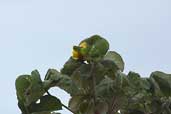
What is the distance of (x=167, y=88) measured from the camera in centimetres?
633

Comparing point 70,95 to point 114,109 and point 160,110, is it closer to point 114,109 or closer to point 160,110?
point 114,109

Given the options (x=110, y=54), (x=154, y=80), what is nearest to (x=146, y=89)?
(x=154, y=80)

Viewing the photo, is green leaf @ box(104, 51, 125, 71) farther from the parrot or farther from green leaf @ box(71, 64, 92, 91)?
green leaf @ box(71, 64, 92, 91)

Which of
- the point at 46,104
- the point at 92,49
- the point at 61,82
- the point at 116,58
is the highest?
the point at 92,49

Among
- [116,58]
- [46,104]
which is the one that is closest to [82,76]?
[116,58]

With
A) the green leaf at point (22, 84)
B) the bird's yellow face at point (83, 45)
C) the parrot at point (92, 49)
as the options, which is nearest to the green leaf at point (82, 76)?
the parrot at point (92, 49)

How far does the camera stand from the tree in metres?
5.69

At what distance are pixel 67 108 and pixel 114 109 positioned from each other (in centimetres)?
61

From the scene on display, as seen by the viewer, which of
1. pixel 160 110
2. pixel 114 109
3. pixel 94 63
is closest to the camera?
pixel 94 63

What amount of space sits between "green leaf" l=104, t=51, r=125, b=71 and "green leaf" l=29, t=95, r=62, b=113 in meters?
0.91

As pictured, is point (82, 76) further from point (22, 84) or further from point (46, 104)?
point (22, 84)

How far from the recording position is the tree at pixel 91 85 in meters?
5.69

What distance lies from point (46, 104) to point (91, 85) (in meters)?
0.69

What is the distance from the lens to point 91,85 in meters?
5.81
